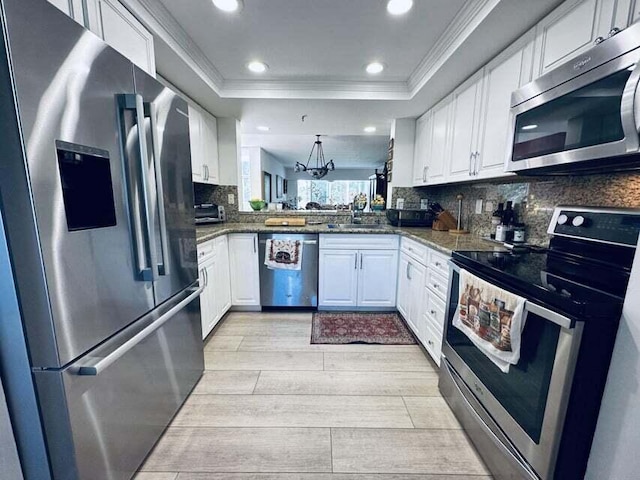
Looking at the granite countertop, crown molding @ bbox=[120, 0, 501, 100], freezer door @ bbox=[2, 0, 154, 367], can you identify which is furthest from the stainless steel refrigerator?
the granite countertop

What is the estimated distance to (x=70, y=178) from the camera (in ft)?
2.91

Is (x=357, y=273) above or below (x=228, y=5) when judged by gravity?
below

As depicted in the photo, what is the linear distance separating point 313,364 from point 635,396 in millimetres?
1682

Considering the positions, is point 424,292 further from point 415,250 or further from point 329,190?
point 329,190

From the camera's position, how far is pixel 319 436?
57.1 inches

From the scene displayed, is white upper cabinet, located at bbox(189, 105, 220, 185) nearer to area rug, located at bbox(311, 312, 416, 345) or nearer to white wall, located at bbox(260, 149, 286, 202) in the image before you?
area rug, located at bbox(311, 312, 416, 345)

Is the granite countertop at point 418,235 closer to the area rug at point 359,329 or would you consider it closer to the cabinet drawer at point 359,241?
the cabinet drawer at point 359,241

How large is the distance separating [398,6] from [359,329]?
243 cm

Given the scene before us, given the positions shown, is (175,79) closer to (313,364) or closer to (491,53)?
(491,53)

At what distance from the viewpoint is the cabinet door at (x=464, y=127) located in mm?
1996

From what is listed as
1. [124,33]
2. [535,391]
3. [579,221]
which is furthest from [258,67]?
[535,391]

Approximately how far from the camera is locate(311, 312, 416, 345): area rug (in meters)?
2.42

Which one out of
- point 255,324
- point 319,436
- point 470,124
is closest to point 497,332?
point 319,436

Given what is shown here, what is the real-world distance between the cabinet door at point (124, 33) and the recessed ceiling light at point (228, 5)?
1.43 ft
